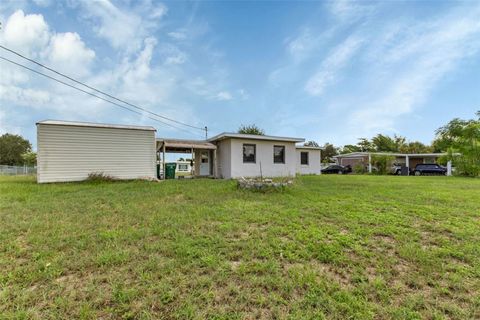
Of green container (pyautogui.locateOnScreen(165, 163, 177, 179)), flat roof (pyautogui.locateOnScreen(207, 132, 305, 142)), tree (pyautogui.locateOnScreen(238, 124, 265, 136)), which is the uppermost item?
tree (pyautogui.locateOnScreen(238, 124, 265, 136))

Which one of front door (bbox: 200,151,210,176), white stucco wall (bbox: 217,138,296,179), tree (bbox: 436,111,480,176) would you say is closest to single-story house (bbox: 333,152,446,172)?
tree (bbox: 436,111,480,176)

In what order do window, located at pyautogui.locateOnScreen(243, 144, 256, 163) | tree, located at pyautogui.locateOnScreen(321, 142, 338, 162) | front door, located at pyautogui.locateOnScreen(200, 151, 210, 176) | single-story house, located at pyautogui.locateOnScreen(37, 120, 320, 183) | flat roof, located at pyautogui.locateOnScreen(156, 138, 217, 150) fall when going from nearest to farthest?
single-story house, located at pyautogui.locateOnScreen(37, 120, 320, 183), flat roof, located at pyautogui.locateOnScreen(156, 138, 217, 150), window, located at pyautogui.locateOnScreen(243, 144, 256, 163), front door, located at pyautogui.locateOnScreen(200, 151, 210, 176), tree, located at pyautogui.locateOnScreen(321, 142, 338, 162)

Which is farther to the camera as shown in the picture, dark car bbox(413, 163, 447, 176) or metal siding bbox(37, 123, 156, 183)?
dark car bbox(413, 163, 447, 176)

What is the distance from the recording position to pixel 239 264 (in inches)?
103

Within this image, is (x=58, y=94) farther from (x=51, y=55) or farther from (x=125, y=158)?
(x=125, y=158)

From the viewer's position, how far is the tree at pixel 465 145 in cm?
1769

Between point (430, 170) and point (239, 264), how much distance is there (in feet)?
92.1

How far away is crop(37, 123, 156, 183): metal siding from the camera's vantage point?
31.7ft

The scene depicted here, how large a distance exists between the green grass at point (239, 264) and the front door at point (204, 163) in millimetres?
9839

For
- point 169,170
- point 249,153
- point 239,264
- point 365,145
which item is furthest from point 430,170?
point 239,264

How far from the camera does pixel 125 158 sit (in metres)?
11.0

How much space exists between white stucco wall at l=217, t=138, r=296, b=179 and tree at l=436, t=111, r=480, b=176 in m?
15.0

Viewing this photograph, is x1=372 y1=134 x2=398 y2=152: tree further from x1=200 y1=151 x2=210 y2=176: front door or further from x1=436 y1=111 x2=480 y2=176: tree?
x1=200 y1=151 x2=210 y2=176: front door

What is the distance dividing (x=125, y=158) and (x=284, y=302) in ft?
35.3
